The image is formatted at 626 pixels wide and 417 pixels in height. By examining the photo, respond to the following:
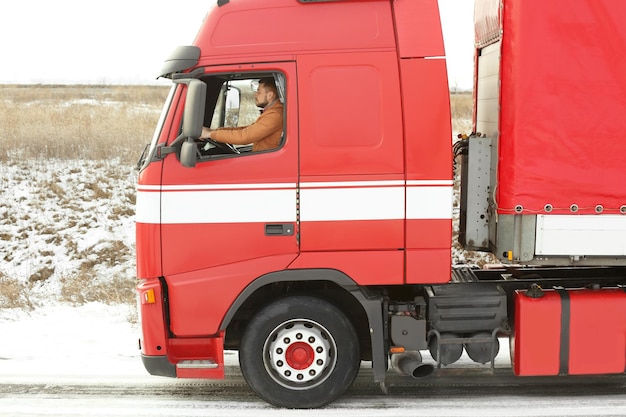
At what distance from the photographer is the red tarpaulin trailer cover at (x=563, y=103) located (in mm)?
5191

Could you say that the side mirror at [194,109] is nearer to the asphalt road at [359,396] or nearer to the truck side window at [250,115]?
the truck side window at [250,115]

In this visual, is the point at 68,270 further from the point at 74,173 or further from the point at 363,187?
the point at 363,187

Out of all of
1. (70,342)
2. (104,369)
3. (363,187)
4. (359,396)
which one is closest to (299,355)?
(359,396)

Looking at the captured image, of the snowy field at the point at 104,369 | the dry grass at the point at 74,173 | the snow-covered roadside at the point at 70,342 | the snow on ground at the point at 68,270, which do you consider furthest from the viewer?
the dry grass at the point at 74,173

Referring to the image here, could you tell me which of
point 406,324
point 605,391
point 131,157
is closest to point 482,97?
point 406,324

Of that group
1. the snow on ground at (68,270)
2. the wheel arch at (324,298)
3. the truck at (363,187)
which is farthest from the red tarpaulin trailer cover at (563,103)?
the snow on ground at (68,270)

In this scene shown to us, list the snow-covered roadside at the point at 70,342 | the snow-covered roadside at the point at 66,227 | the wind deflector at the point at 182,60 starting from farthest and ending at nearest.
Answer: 1. the snow-covered roadside at the point at 66,227
2. the snow-covered roadside at the point at 70,342
3. the wind deflector at the point at 182,60

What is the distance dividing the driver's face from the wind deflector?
21.1 inches

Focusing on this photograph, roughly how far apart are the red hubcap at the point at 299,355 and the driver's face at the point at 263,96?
1.86 m

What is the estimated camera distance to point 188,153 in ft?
17.3

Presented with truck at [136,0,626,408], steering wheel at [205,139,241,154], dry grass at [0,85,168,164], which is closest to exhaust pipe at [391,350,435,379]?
truck at [136,0,626,408]

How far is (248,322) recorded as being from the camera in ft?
18.5

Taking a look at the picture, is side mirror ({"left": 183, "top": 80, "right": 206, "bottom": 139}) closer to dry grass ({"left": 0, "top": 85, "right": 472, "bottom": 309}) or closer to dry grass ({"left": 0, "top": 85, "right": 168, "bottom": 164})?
dry grass ({"left": 0, "top": 85, "right": 472, "bottom": 309})

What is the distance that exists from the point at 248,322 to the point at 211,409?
748 millimetres
